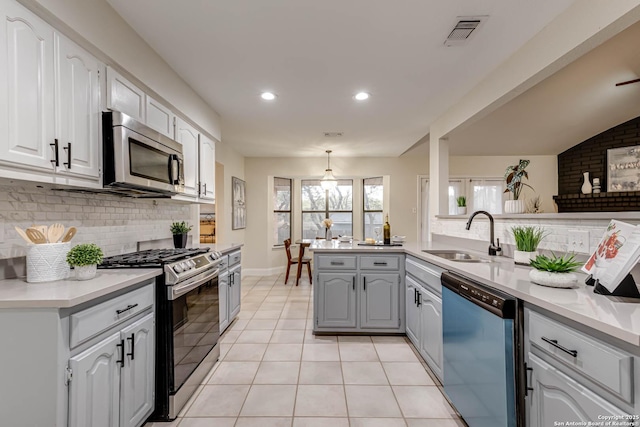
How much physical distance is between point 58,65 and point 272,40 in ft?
4.20

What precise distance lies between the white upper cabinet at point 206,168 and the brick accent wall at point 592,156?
591 centimetres

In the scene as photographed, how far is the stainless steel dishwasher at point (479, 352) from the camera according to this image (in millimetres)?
1320

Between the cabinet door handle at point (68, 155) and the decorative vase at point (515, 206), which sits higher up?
the cabinet door handle at point (68, 155)

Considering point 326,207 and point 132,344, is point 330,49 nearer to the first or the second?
point 132,344

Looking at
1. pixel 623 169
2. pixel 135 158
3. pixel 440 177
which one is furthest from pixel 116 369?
pixel 623 169

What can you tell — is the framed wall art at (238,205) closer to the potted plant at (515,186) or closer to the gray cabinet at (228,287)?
the gray cabinet at (228,287)

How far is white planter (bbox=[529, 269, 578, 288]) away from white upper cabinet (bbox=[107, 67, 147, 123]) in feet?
8.17

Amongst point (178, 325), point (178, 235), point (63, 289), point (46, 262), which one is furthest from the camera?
point (178, 235)

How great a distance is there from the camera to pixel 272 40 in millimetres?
2193

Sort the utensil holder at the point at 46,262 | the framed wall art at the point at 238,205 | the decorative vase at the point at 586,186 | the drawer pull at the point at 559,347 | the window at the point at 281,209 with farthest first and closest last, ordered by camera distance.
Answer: the window at the point at 281,209 → the framed wall art at the point at 238,205 → the decorative vase at the point at 586,186 → the utensil holder at the point at 46,262 → the drawer pull at the point at 559,347

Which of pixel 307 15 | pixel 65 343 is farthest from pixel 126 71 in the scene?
pixel 65 343

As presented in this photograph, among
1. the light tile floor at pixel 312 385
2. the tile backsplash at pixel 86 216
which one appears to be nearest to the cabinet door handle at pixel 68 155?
the tile backsplash at pixel 86 216

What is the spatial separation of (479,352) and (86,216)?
2.51 m

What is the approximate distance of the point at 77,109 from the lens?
1.61 m
